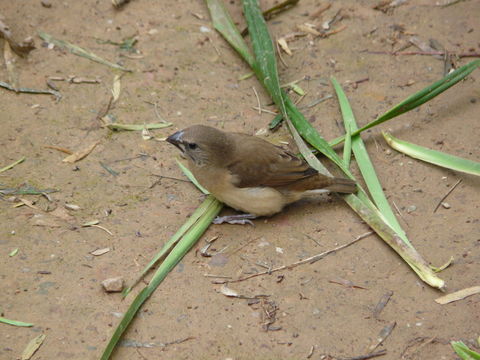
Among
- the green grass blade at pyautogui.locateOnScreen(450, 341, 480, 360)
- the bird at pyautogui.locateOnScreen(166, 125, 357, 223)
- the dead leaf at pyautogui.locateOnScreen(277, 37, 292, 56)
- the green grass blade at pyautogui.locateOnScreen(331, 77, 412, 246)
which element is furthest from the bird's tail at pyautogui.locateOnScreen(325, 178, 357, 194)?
the dead leaf at pyautogui.locateOnScreen(277, 37, 292, 56)

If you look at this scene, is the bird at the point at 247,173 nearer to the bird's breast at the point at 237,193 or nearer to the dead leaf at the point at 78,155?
the bird's breast at the point at 237,193

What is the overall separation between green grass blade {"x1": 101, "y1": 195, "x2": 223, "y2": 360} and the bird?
0.11 metres

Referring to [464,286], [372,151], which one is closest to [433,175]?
[372,151]

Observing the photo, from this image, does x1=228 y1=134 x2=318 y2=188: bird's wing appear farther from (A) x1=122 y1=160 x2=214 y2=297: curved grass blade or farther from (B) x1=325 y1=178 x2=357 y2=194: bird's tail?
(A) x1=122 y1=160 x2=214 y2=297: curved grass blade

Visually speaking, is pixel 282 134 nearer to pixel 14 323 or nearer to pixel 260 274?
pixel 260 274

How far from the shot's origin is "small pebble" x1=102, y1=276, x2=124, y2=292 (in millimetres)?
4379

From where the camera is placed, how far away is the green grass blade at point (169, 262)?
4.02 metres

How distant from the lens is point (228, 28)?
674 centimetres

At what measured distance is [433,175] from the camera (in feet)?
17.6

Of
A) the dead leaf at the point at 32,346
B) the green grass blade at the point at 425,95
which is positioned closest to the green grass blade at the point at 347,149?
the green grass blade at the point at 425,95

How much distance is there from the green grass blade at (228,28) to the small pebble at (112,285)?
2.70 metres

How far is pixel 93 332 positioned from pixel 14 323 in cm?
49

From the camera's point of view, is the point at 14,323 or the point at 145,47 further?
the point at 145,47

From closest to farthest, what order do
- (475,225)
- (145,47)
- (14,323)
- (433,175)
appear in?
(14,323), (475,225), (433,175), (145,47)
